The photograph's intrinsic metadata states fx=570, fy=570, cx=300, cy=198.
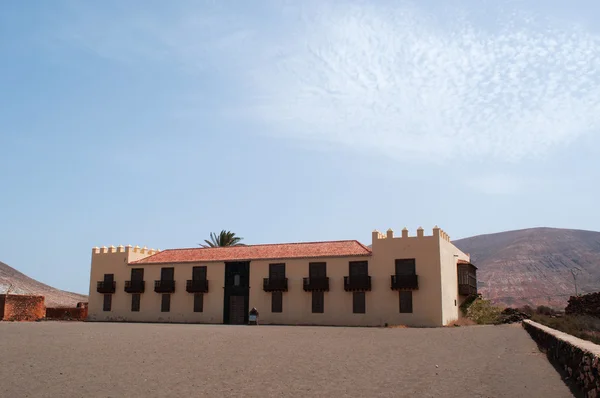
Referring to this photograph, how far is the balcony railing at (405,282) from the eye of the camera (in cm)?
3550

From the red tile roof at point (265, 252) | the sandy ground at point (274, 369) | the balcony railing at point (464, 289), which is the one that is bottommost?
the sandy ground at point (274, 369)

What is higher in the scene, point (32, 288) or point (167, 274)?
point (167, 274)

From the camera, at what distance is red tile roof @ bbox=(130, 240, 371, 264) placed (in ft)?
129

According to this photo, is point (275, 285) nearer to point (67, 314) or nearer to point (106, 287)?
point (106, 287)

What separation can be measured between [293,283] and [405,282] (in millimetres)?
7945

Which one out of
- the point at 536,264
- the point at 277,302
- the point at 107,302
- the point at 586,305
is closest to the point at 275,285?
the point at 277,302

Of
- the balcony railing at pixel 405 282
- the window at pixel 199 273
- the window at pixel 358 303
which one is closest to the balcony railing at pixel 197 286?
the window at pixel 199 273

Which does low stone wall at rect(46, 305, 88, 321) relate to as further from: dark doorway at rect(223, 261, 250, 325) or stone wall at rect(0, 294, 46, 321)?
dark doorway at rect(223, 261, 250, 325)

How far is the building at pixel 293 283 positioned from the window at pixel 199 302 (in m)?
0.07

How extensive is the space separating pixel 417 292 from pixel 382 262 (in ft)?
9.61

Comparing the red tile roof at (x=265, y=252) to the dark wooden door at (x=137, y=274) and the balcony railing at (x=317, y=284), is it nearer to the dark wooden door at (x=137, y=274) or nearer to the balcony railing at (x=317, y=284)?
the dark wooden door at (x=137, y=274)

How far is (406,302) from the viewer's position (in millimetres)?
35938

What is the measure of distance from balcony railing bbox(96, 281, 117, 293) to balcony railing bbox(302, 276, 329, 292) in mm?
16904

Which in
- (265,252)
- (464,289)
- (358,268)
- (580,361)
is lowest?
(580,361)
